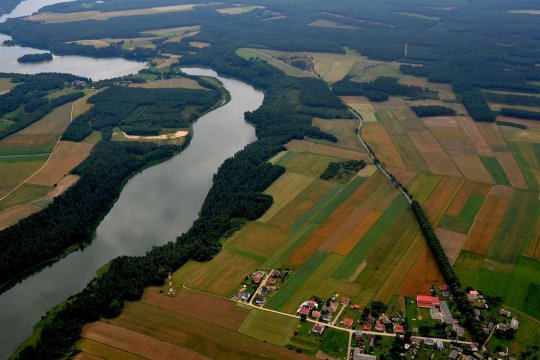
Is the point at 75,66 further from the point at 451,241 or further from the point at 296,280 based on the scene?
the point at 451,241

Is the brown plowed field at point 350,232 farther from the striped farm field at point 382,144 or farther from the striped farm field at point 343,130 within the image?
the striped farm field at point 343,130

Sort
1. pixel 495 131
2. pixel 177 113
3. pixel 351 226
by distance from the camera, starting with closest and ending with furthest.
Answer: pixel 351 226 < pixel 495 131 < pixel 177 113

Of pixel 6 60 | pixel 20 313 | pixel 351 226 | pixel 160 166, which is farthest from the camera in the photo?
pixel 6 60

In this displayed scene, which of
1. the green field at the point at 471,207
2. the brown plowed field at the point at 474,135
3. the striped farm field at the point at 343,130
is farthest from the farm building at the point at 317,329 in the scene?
the brown plowed field at the point at 474,135

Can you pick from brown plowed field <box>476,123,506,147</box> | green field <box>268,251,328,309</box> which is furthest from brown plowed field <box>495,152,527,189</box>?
green field <box>268,251,328,309</box>

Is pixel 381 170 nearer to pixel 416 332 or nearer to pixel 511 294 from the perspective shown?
pixel 511 294

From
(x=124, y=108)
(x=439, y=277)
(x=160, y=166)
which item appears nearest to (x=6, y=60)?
(x=124, y=108)

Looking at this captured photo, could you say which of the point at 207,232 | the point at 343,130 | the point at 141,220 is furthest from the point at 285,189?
the point at 343,130
